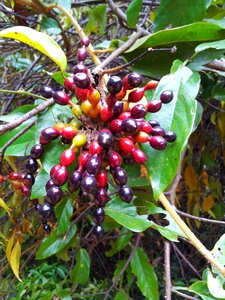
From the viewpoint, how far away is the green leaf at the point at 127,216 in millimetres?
580

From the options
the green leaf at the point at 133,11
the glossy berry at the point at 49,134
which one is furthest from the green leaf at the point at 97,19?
the glossy berry at the point at 49,134

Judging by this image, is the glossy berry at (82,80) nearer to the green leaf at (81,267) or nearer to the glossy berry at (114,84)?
the glossy berry at (114,84)

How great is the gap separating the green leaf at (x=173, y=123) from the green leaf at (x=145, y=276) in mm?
758

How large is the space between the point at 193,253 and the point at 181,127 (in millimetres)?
1626

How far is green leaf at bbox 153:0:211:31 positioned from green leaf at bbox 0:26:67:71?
0.32 metres

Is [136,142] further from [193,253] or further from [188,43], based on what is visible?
[193,253]

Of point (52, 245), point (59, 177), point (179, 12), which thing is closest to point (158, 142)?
point (59, 177)

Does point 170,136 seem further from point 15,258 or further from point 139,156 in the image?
point 15,258

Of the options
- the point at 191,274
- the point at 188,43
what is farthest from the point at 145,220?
the point at 191,274

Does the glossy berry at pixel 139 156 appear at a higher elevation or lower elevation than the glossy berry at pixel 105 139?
lower

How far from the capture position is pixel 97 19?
119 centimetres

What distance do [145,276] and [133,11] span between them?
30.9 inches

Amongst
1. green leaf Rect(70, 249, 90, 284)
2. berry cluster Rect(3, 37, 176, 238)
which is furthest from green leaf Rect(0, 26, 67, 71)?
green leaf Rect(70, 249, 90, 284)

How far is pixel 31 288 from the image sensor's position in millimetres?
1742
